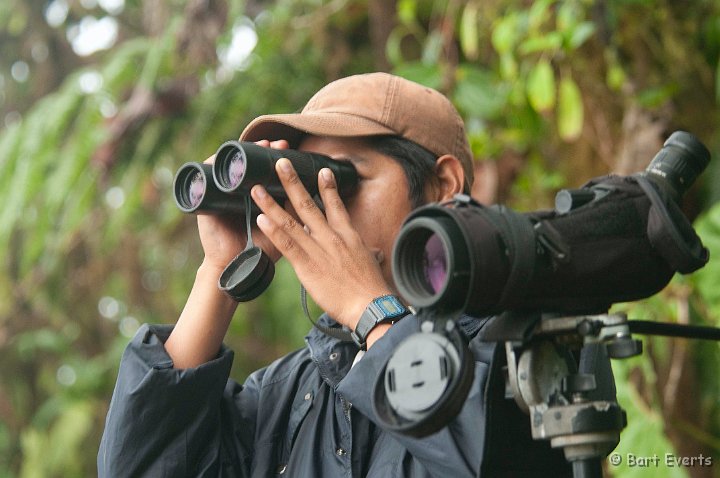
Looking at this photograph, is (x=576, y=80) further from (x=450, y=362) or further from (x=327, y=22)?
(x=450, y=362)

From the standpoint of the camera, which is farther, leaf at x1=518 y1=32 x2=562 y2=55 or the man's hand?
leaf at x1=518 y1=32 x2=562 y2=55

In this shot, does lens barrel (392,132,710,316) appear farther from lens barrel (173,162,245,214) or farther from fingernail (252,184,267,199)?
lens barrel (173,162,245,214)

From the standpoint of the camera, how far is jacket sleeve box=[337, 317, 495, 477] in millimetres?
1219

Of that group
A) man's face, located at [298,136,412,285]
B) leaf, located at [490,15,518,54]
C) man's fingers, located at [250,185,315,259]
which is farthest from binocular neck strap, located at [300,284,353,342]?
leaf, located at [490,15,518,54]

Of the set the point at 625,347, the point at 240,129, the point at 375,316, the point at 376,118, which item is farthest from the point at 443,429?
the point at 240,129

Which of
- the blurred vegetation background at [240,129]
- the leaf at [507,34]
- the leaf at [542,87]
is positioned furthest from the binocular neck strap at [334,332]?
the leaf at [507,34]

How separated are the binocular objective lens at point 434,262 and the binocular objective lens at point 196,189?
0.55 meters

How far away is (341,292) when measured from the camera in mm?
1335

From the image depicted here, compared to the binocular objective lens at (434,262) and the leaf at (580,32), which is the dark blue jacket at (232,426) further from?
the leaf at (580,32)

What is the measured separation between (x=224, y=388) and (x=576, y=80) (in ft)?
6.71

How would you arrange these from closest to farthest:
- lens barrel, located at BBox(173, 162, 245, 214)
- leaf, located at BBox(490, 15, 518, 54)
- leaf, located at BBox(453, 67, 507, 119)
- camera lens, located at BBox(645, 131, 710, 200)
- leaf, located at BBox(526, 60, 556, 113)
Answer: camera lens, located at BBox(645, 131, 710, 200) → lens barrel, located at BBox(173, 162, 245, 214) → leaf, located at BBox(526, 60, 556, 113) → leaf, located at BBox(490, 15, 518, 54) → leaf, located at BBox(453, 67, 507, 119)

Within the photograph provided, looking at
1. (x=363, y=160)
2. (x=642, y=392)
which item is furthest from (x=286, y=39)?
(x=363, y=160)

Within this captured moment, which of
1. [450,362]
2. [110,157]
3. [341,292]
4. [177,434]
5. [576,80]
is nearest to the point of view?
[450,362]

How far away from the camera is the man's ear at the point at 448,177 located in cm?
168
